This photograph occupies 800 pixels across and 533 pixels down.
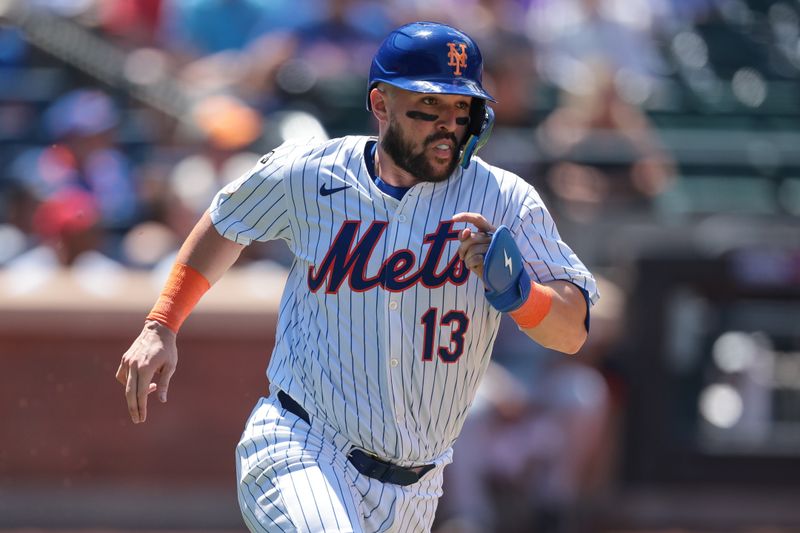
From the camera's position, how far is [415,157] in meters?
3.71

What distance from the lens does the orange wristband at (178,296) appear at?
12.7 feet

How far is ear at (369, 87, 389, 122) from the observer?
3807mm

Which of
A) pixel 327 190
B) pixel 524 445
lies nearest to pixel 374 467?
pixel 327 190

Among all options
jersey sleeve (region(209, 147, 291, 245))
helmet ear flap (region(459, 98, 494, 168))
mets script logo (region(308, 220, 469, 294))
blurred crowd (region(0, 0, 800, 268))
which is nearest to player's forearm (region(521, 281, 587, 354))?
mets script logo (region(308, 220, 469, 294))

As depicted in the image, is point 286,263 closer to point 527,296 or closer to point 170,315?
point 170,315

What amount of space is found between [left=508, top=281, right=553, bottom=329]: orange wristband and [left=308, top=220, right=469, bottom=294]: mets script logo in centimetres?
25

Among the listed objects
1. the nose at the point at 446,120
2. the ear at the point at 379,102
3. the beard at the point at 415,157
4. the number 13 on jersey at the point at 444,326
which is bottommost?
the number 13 on jersey at the point at 444,326

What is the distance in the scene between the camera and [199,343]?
7992mm

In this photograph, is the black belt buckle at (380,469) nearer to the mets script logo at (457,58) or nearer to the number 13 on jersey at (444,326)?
the number 13 on jersey at (444,326)

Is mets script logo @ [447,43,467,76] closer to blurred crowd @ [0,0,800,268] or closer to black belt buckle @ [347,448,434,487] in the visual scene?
black belt buckle @ [347,448,434,487]

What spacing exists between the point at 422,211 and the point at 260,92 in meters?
5.22

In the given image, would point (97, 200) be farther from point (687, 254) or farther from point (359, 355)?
point (359, 355)

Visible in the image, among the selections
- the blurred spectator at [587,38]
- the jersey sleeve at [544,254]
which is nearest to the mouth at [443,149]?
the jersey sleeve at [544,254]

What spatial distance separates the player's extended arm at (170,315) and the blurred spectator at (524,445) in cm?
388
